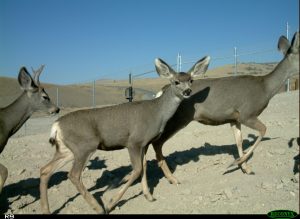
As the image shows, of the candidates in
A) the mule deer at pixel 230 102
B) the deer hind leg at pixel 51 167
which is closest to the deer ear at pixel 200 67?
the mule deer at pixel 230 102

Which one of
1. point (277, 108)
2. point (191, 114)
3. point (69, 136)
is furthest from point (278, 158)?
point (277, 108)

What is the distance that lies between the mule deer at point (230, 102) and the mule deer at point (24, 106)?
297 centimetres

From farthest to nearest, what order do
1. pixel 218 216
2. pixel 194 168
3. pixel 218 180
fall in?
pixel 194 168 < pixel 218 180 < pixel 218 216

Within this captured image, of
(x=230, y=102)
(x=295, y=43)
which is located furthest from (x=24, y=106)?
(x=295, y=43)

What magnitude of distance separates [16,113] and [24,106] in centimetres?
35

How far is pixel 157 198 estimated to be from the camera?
8.32 m

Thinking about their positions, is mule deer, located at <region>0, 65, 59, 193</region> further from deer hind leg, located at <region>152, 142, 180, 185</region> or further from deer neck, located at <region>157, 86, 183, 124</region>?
deer neck, located at <region>157, 86, 183, 124</region>

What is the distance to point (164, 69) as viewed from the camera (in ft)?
30.4

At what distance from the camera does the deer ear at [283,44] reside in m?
9.16

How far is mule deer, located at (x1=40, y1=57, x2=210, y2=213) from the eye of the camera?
7.92 m

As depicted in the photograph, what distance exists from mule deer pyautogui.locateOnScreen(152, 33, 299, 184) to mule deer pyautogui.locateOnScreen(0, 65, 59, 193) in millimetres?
2965

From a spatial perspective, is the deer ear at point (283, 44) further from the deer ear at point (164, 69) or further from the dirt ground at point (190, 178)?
the deer ear at point (164, 69)

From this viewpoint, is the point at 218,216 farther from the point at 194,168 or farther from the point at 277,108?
the point at 277,108

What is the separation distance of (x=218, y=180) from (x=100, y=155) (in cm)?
476
